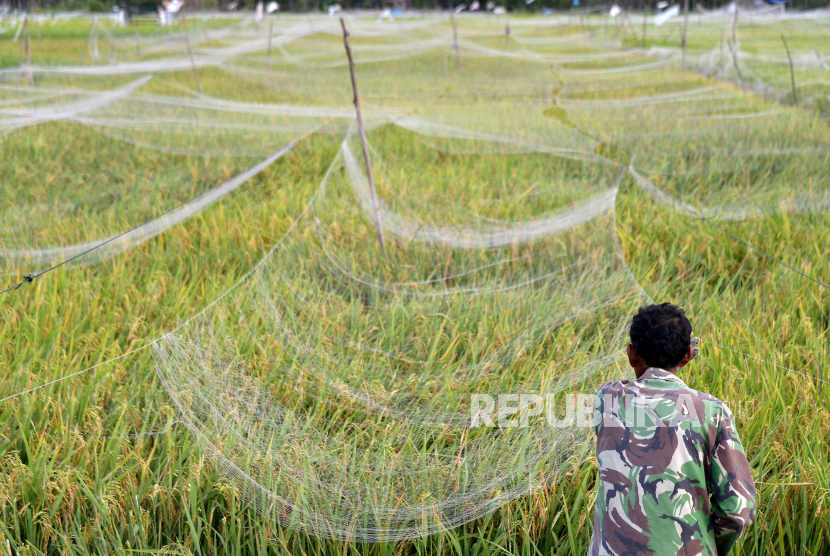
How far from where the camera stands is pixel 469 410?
1982 mm

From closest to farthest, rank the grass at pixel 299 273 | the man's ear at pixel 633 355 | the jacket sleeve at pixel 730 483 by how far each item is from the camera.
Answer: the jacket sleeve at pixel 730 483 < the man's ear at pixel 633 355 < the grass at pixel 299 273

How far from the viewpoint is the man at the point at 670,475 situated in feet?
3.57

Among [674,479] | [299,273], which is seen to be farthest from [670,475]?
[299,273]

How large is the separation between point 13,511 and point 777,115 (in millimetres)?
6424

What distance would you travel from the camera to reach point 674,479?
1.09 metres

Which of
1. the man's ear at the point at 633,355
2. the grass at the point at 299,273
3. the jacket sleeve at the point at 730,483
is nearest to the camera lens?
the jacket sleeve at the point at 730,483

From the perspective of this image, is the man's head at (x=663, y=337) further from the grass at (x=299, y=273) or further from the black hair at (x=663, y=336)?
the grass at (x=299, y=273)

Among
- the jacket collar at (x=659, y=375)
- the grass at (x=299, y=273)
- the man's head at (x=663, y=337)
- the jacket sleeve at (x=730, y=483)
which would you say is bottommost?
the grass at (x=299, y=273)

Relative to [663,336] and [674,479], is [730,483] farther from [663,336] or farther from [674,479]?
[663,336]

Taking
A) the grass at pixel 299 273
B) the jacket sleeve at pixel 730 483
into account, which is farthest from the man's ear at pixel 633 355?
the grass at pixel 299 273

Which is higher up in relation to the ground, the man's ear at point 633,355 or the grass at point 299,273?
the man's ear at point 633,355

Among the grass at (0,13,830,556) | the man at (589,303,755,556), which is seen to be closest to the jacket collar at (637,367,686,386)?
the man at (589,303,755,556)

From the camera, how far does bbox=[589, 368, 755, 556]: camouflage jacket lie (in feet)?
3.57

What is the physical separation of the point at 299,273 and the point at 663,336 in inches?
74.2
